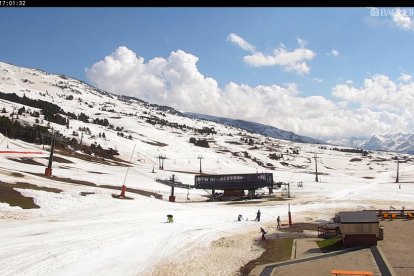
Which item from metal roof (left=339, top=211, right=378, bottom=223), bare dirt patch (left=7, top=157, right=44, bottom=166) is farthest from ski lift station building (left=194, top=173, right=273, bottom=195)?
metal roof (left=339, top=211, right=378, bottom=223)

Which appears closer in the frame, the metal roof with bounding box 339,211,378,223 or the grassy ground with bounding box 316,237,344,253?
the grassy ground with bounding box 316,237,344,253

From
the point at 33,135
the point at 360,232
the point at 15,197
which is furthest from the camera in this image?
the point at 33,135

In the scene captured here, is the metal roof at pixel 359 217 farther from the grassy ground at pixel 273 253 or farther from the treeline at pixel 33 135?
the treeline at pixel 33 135

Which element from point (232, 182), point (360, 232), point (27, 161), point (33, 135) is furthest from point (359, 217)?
point (33, 135)

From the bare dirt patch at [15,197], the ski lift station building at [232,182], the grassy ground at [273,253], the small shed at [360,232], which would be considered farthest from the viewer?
the ski lift station building at [232,182]

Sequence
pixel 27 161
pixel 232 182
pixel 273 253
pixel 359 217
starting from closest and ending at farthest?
pixel 273 253, pixel 359 217, pixel 232 182, pixel 27 161

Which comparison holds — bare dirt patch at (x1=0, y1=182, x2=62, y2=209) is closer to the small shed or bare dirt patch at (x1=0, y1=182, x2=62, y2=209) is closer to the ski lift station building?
the small shed

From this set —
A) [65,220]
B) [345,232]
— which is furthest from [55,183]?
[345,232]

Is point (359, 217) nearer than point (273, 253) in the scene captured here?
No

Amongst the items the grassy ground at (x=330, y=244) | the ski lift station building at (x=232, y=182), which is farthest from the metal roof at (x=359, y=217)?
the ski lift station building at (x=232, y=182)

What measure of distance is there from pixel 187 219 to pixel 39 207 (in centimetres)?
2059

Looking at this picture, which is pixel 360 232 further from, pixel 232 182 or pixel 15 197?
pixel 232 182

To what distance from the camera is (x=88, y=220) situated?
49094 millimetres

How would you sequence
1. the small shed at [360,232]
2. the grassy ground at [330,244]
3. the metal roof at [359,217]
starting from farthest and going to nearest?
the metal roof at [359,217] < the small shed at [360,232] < the grassy ground at [330,244]
